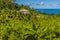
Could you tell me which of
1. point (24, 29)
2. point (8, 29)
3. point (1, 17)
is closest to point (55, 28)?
point (24, 29)

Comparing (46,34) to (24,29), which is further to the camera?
(24,29)

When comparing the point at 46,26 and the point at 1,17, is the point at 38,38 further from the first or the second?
the point at 1,17

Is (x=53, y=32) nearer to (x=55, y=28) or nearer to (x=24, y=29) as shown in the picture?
(x=55, y=28)

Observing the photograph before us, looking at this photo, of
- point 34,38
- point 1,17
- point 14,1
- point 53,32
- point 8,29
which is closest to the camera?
point 53,32

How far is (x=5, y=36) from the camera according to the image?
9680 millimetres

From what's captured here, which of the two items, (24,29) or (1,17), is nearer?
(24,29)

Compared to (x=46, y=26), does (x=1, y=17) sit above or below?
below

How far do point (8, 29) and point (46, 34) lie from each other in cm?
202

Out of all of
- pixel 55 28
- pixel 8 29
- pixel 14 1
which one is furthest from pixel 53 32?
A: pixel 14 1

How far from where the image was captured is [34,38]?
8.45 m

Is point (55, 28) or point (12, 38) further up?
point (55, 28)

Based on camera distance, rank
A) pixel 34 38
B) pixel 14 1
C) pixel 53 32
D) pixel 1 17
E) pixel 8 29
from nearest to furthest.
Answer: pixel 53 32
pixel 34 38
pixel 8 29
pixel 1 17
pixel 14 1

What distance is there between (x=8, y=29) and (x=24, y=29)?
3.44ft

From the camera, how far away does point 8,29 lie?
9.54m
